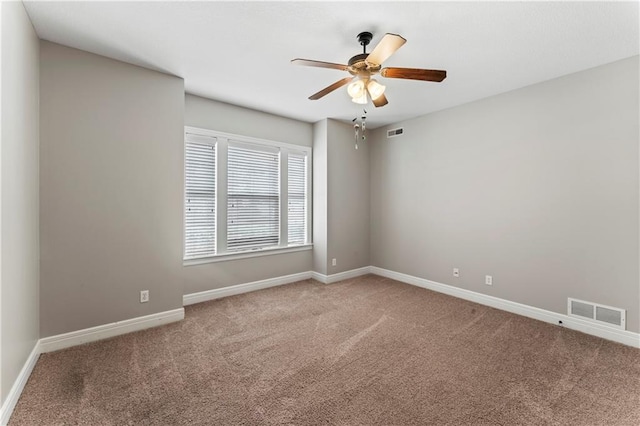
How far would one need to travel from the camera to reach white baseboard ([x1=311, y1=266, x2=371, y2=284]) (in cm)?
463

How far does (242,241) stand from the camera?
4.15m

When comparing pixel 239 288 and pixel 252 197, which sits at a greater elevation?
pixel 252 197

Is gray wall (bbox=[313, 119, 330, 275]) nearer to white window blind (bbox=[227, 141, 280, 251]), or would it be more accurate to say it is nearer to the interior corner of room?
white window blind (bbox=[227, 141, 280, 251])

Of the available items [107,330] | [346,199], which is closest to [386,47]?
[346,199]

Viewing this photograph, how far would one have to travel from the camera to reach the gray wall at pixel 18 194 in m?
1.72

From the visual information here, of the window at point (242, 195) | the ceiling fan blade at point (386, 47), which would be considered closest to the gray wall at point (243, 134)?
the window at point (242, 195)

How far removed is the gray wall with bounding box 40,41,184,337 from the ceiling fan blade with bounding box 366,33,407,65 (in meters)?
2.21

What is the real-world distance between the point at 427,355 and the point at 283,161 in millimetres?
3299

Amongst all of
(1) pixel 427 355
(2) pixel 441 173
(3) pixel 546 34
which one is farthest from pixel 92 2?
(2) pixel 441 173

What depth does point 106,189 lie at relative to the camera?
2723mm

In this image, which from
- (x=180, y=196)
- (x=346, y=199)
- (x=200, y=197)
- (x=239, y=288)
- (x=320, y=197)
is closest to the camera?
(x=180, y=196)

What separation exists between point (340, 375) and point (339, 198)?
9.99 feet

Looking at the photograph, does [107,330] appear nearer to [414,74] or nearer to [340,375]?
[340,375]

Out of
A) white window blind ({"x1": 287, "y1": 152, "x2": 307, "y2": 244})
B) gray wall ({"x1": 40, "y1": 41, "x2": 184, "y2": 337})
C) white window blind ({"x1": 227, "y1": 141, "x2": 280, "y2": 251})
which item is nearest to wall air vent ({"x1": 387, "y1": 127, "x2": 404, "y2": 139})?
white window blind ({"x1": 287, "y1": 152, "x2": 307, "y2": 244})
